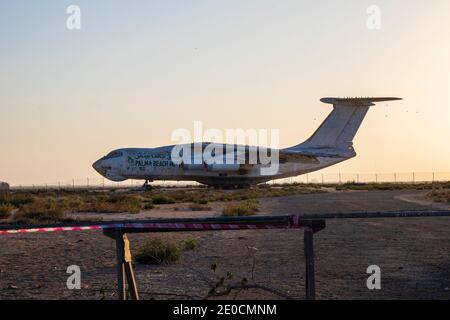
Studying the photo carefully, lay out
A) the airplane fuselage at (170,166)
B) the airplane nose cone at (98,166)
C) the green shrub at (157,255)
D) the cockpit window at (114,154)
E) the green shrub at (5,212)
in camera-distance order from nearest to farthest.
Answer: the green shrub at (157,255), the green shrub at (5,212), the airplane fuselage at (170,166), the cockpit window at (114,154), the airplane nose cone at (98,166)

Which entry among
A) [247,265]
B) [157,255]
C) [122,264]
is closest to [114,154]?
[157,255]

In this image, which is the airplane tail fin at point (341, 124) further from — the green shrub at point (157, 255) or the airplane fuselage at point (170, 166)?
the green shrub at point (157, 255)

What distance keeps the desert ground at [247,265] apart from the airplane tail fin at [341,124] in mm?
37062

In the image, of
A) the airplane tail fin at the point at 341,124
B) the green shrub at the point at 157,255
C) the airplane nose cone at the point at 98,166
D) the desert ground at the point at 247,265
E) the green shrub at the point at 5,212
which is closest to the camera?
the desert ground at the point at 247,265

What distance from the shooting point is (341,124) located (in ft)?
185

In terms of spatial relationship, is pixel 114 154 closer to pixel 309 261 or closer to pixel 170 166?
pixel 170 166

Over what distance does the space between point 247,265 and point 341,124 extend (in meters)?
45.3

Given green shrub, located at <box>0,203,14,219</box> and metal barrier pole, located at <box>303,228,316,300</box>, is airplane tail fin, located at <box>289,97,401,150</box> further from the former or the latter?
metal barrier pole, located at <box>303,228,316,300</box>

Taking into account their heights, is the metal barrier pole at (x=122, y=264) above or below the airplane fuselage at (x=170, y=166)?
below

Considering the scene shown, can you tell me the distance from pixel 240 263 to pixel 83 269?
123 inches

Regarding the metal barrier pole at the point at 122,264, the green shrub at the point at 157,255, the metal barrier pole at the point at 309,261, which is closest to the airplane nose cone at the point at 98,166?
the green shrub at the point at 157,255

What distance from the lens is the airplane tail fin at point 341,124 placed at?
56.3 metres
